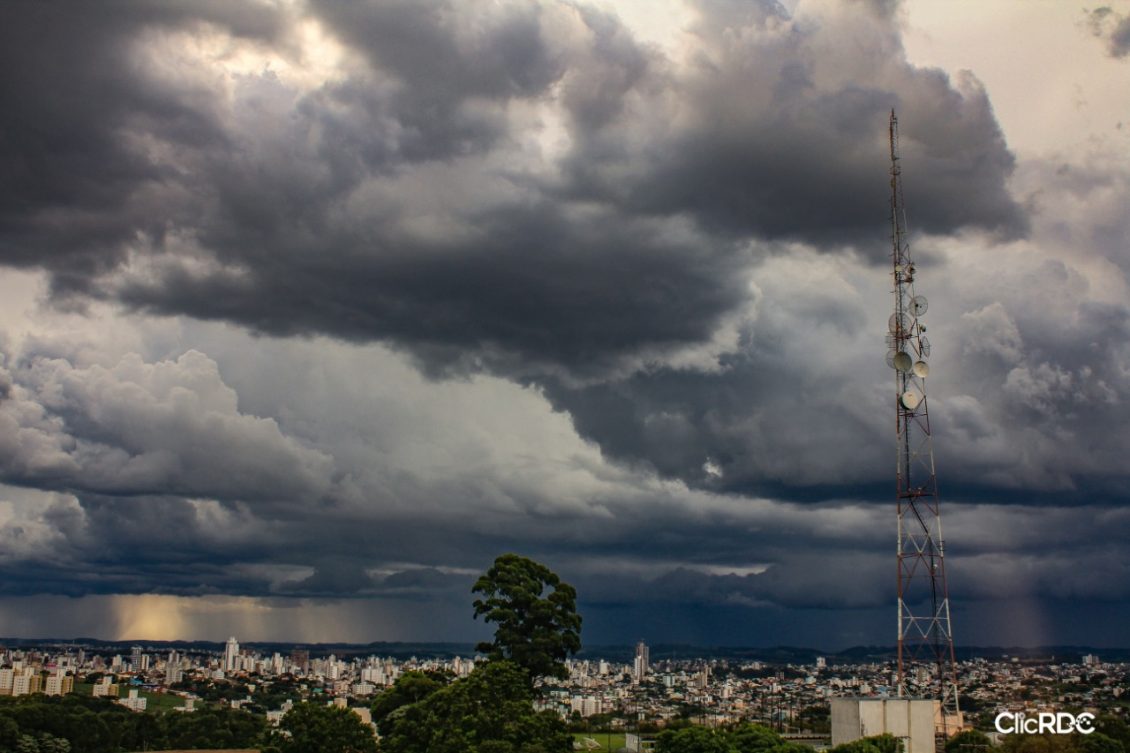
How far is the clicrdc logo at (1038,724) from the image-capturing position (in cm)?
7144

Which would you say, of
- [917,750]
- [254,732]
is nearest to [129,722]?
[254,732]

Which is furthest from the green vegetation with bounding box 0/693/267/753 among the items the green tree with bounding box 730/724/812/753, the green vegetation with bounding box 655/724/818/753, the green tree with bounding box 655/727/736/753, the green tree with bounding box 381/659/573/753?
the green tree with bounding box 730/724/812/753

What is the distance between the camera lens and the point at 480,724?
5534cm

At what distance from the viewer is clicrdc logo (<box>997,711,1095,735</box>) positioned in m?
71.4

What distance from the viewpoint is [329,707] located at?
6091cm

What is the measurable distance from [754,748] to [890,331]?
3224 cm

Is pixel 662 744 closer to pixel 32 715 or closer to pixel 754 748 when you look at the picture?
pixel 754 748

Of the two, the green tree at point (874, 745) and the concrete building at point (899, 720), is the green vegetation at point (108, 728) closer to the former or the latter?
the green tree at point (874, 745)

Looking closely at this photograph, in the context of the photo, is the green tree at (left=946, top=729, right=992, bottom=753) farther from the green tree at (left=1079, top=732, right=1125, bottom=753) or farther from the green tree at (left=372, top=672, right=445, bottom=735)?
the green tree at (left=372, top=672, right=445, bottom=735)

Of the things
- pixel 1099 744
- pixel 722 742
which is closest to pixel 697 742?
pixel 722 742

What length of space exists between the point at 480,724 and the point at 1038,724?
1688 inches

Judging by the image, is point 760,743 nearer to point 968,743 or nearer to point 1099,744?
point 968,743

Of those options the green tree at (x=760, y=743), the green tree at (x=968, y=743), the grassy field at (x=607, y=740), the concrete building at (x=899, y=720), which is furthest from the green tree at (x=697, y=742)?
the grassy field at (x=607, y=740)

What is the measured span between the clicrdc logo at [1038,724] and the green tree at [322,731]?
41932mm
